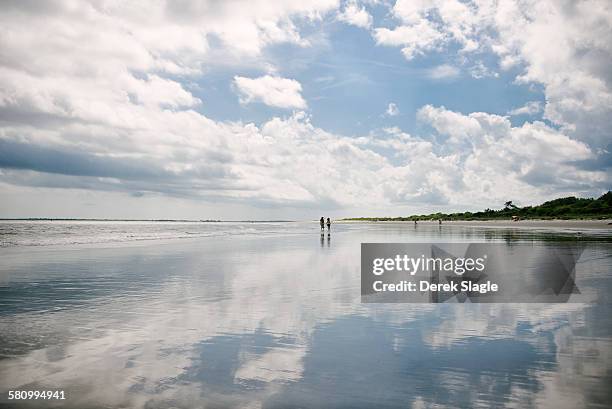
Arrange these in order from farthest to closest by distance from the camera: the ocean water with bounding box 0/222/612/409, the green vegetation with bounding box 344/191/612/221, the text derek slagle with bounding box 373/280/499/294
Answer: the green vegetation with bounding box 344/191/612/221, the text derek slagle with bounding box 373/280/499/294, the ocean water with bounding box 0/222/612/409

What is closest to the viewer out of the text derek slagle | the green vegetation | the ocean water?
the ocean water

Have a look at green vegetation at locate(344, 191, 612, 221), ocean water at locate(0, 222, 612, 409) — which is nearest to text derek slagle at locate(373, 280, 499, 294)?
ocean water at locate(0, 222, 612, 409)

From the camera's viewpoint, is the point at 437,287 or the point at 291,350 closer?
the point at 291,350

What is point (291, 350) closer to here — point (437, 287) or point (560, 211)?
point (437, 287)

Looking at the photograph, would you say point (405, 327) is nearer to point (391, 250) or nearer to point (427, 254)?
point (427, 254)

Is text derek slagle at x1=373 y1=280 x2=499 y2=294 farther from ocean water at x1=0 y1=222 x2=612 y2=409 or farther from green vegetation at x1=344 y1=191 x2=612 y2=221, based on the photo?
green vegetation at x1=344 y1=191 x2=612 y2=221

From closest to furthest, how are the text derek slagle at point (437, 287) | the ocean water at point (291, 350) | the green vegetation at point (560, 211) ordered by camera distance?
the ocean water at point (291, 350) → the text derek slagle at point (437, 287) → the green vegetation at point (560, 211)

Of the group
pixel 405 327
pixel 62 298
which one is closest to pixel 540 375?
pixel 405 327

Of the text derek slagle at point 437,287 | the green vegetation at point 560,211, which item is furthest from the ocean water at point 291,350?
the green vegetation at point 560,211

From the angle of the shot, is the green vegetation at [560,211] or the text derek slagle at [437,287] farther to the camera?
the green vegetation at [560,211]

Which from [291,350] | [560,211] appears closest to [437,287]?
[291,350]

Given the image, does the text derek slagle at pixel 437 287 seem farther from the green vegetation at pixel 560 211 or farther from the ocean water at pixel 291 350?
the green vegetation at pixel 560 211

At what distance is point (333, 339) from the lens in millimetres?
9148

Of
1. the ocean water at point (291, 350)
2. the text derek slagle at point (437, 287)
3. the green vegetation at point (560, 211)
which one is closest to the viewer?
the ocean water at point (291, 350)
